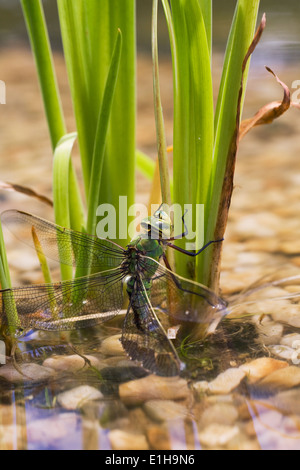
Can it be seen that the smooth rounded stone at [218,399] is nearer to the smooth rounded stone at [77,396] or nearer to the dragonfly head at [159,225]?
the smooth rounded stone at [77,396]

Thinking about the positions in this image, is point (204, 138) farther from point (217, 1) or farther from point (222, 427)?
point (217, 1)

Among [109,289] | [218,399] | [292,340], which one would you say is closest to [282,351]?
[292,340]

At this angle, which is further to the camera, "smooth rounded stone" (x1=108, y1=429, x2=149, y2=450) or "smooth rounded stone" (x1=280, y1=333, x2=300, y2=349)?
"smooth rounded stone" (x1=280, y1=333, x2=300, y2=349)

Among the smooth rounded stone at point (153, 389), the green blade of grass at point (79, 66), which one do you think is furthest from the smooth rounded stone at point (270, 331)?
the green blade of grass at point (79, 66)

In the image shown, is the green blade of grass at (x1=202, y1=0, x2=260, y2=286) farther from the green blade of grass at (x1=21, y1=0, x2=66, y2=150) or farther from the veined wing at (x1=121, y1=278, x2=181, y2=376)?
the green blade of grass at (x1=21, y1=0, x2=66, y2=150)

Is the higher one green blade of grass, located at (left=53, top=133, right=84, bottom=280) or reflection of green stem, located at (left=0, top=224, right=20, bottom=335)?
green blade of grass, located at (left=53, top=133, right=84, bottom=280)

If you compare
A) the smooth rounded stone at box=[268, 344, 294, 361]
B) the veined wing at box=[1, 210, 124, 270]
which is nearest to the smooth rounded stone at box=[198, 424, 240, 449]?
the smooth rounded stone at box=[268, 344, 294, 361]
